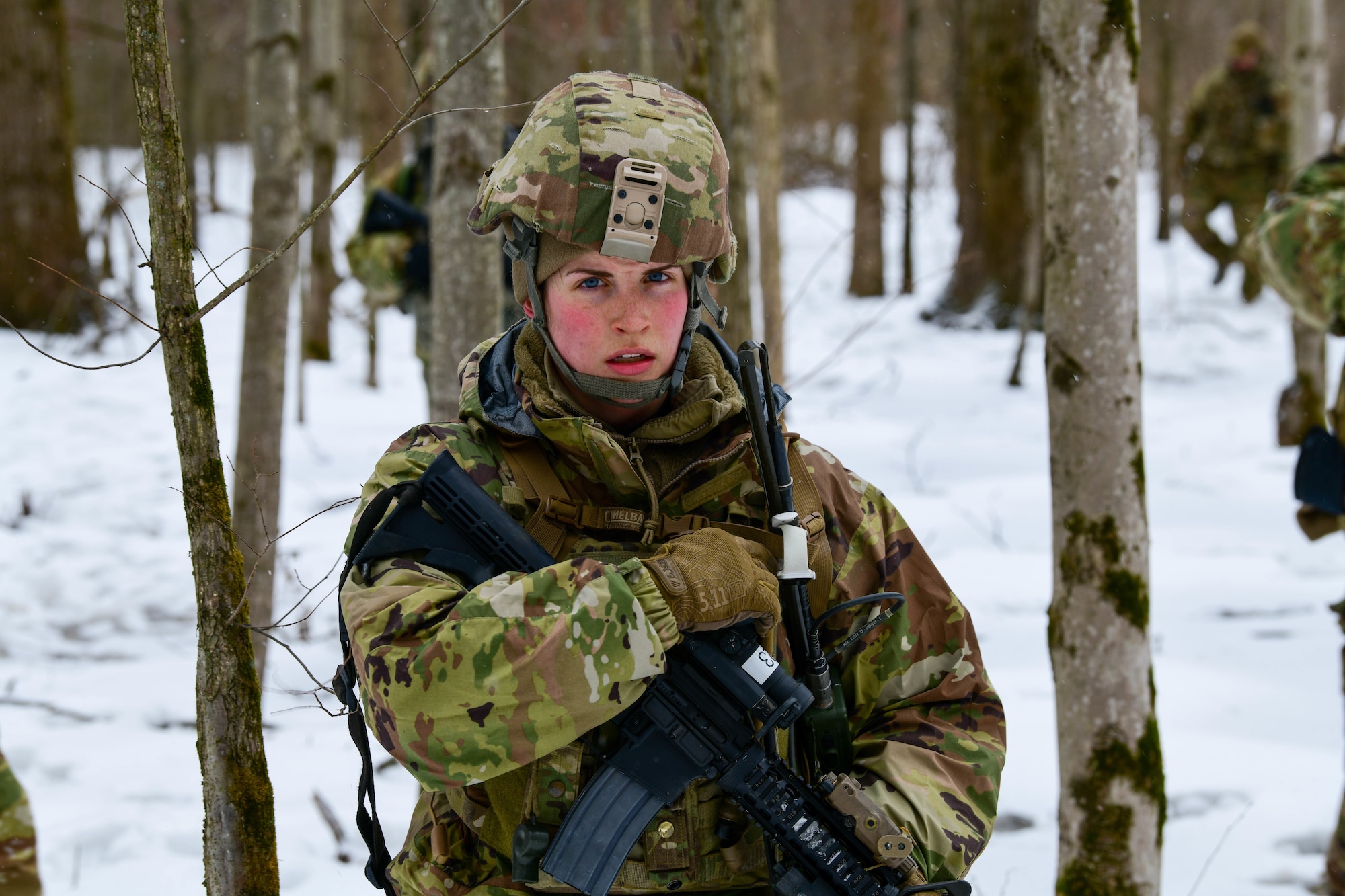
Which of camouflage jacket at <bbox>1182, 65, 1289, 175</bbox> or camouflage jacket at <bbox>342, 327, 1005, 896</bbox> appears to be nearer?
camouflage jacket at <bbox>342, 327, 1005, 896</bbox>

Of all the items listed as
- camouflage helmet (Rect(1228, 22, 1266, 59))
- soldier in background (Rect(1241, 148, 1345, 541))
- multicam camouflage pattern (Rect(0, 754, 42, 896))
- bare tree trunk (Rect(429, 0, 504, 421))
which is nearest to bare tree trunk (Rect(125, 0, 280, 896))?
multicam camouflage pattern (Rect(0, 754, 42, 896))

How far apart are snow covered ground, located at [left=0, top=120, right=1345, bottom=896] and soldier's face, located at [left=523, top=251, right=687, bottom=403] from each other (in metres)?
1.16

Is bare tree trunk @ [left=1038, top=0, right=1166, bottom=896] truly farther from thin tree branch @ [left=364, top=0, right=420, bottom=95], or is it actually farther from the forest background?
thin tree branch @ [left=364, top=0, right=420, bottom=95]

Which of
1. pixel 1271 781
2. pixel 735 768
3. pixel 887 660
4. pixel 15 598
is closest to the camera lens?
pixel 735 768

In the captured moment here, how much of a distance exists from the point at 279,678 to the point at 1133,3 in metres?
3.73

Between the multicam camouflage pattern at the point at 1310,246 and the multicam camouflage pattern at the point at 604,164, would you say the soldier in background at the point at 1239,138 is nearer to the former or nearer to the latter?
the multicam camouflage pattern at the point at 1310,246

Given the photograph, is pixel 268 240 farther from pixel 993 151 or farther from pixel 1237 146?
pixel 1237 146

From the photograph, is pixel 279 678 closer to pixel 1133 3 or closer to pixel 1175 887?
pixel 1175 887

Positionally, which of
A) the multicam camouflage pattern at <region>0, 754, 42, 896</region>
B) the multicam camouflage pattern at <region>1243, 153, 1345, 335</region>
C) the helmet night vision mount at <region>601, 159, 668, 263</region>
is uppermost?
the helmet night vision mount at <region>601, 159, 668, 263</region>

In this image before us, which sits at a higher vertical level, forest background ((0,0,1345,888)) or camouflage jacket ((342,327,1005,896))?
forest background ((0,0,1345,888))

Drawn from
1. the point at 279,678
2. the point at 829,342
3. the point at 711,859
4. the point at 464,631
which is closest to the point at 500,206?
the point at 464,631

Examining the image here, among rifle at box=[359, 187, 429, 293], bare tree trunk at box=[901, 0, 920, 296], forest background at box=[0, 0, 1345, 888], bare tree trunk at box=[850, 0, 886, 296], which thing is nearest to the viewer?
rifle at box=[359, 187, 429, 293]

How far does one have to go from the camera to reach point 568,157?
1782 millimetres

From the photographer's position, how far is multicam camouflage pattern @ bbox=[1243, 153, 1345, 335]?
9.73 ft
